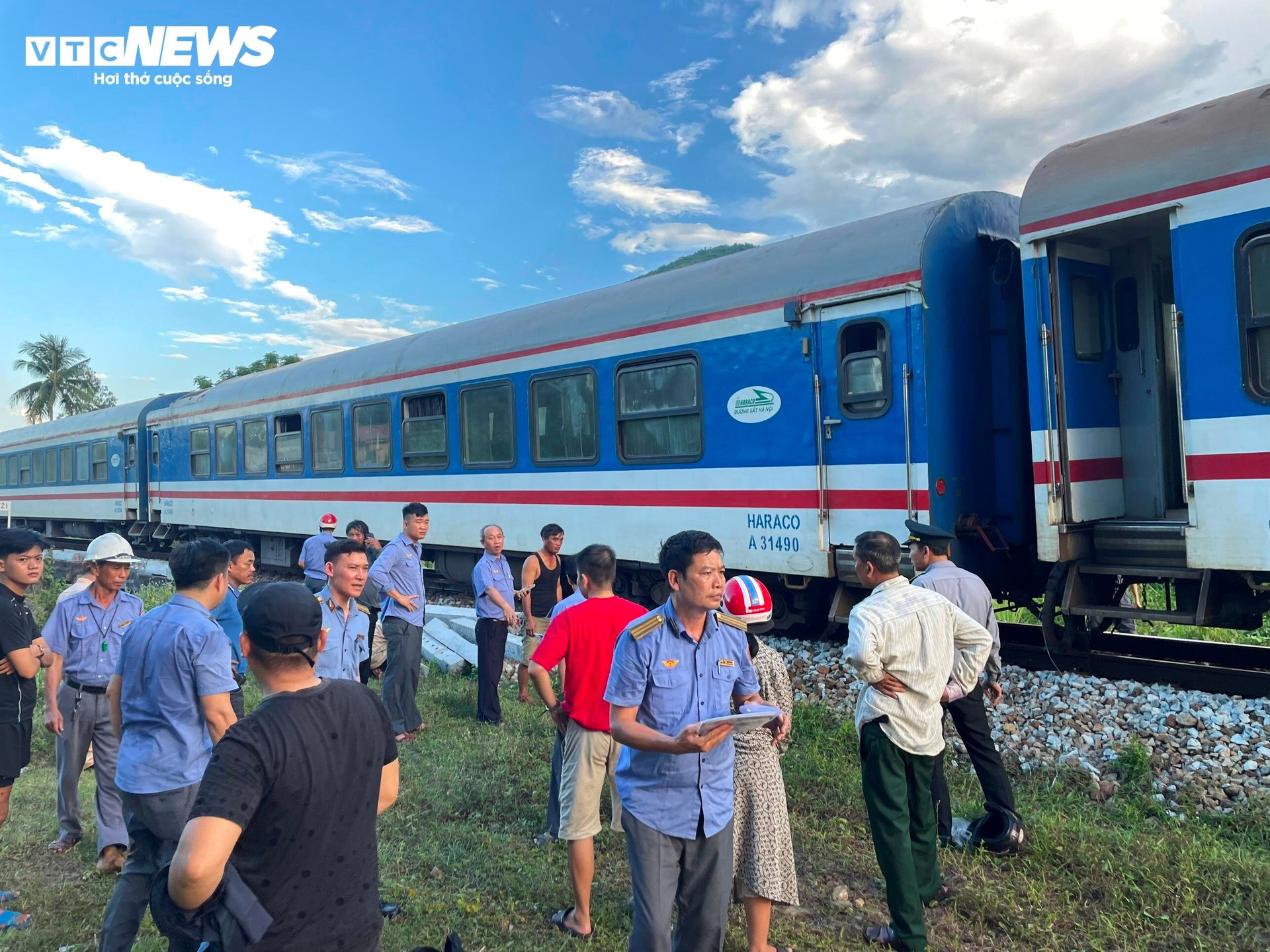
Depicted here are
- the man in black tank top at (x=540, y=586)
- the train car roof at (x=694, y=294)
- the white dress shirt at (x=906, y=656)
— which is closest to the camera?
the white dress shirt at (x=906, y=656)

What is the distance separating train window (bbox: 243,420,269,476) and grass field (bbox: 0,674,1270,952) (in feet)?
32.2

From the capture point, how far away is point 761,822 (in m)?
3.34

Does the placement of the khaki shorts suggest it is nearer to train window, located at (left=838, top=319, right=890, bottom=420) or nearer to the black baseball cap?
the black baseball cap

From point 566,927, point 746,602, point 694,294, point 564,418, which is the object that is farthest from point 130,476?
point 746,602

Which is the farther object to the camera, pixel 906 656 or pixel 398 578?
pixel 398 578

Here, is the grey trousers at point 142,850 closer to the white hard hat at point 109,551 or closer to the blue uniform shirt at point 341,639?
the blue uniform shirt at point 341,639

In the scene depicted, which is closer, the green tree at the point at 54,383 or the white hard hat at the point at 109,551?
the white hard hat at the point at 109,551

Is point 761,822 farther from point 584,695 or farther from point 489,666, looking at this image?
point 489,666

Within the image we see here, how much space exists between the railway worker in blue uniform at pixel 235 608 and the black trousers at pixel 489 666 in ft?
5.97

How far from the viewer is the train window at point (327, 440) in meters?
13.1

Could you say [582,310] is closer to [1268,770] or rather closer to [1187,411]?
[1187,411]

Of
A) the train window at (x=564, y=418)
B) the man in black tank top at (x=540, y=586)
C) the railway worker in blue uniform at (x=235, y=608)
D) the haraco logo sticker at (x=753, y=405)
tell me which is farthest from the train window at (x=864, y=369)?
the railway worker in blue uniform at (x=235, y=608)

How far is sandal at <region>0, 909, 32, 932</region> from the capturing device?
4051 mm

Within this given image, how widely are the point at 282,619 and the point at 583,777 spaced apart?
206 cm
